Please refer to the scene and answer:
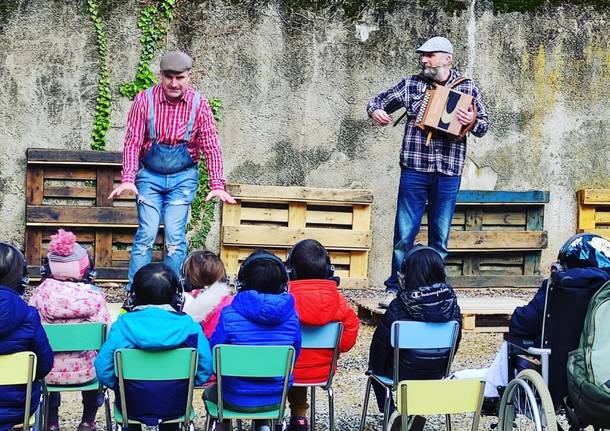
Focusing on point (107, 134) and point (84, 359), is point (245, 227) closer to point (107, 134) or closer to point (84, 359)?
point (107, 134)

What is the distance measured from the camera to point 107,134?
8250mm

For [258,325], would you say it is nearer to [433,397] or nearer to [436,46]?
[433,397]

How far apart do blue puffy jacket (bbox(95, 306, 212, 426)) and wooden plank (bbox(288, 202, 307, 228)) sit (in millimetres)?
4556

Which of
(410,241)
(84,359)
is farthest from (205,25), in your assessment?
(84,359)

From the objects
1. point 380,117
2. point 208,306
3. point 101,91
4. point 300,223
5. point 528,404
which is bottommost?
point 528,404

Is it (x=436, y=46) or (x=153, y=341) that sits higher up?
(x=436, y=46)

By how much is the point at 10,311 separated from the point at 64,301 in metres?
0.63

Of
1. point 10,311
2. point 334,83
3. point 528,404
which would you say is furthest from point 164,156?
point 334,83

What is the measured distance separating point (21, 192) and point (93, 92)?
1030 millimetres

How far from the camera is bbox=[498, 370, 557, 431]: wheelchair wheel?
370 cm

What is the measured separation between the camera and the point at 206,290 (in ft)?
15.1

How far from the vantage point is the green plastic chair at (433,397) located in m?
3.70

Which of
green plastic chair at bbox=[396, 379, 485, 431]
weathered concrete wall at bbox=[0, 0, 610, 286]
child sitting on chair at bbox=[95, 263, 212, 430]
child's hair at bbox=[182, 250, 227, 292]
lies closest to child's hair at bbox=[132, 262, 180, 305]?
child sitting on chair at bbox=[95, 263, 212, 430]

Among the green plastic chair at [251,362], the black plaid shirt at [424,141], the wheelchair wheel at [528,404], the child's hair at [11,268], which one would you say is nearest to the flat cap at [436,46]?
the black plaid shirt at [424,141]
